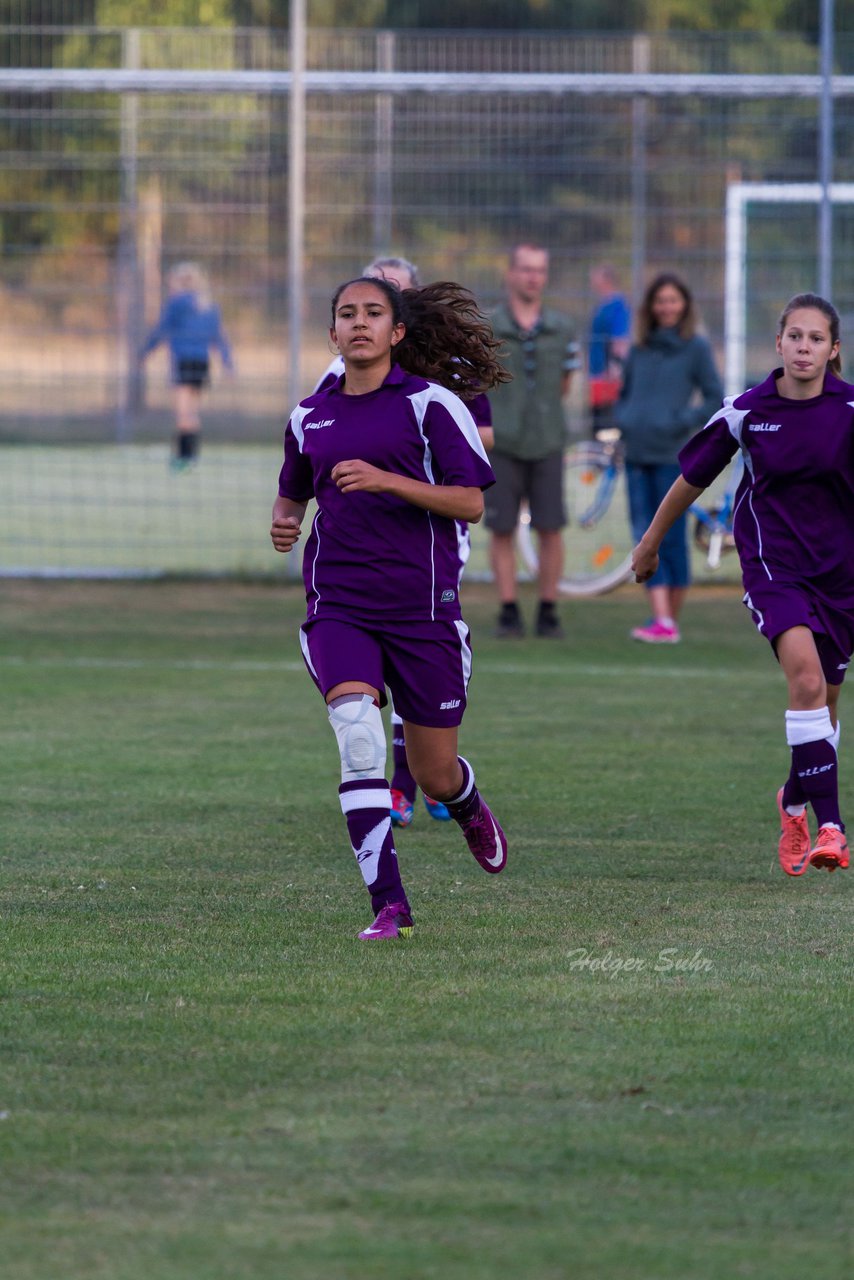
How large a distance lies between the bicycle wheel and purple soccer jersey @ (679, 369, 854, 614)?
8.42 meters

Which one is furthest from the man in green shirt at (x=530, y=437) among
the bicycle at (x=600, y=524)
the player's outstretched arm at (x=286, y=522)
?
the player's outstretched arm at (x=286, y=522)

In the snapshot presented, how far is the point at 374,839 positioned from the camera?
554 centimetres

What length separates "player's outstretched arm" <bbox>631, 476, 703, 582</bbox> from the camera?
654 centimetres

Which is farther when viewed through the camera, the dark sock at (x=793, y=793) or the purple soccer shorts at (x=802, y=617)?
the dark sock at (x=793, y=793)

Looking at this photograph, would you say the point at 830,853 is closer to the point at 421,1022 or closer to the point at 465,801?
the point at 465,801

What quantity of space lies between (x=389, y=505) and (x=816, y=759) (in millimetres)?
1613

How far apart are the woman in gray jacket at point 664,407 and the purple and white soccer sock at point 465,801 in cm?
592

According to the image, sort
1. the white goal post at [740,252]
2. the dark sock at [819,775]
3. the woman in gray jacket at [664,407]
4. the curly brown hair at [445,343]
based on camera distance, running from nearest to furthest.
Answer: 1. the curly brown hair at [445,343]
2. the dark sock at [819,775]
3. the woman in gray jacket at [664,407]
4. the white goal post at [740,252]

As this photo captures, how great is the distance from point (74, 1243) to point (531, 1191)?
77cm

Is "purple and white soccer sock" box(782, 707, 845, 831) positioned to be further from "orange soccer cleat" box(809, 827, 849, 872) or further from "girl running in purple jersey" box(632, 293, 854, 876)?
"orange soccer cleat" box(809, 827, 849, 872)

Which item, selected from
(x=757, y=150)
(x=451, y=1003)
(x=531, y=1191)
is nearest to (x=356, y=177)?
(x=757, y=150)

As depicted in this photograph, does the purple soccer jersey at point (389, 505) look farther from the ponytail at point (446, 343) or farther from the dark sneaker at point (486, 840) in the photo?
the dark sneaker at point (486, 840)

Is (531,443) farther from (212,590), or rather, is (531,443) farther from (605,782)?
(605,782)

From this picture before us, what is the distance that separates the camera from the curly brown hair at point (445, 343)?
605cm
